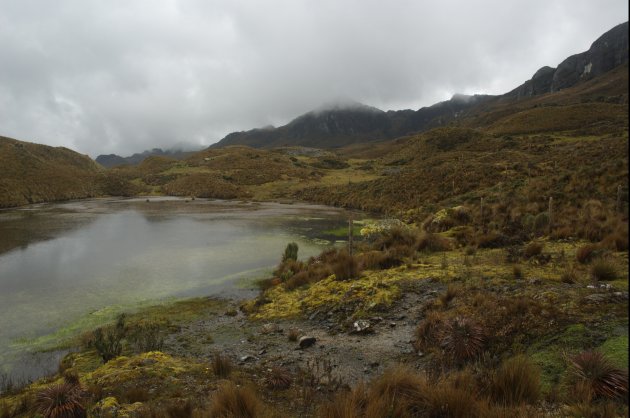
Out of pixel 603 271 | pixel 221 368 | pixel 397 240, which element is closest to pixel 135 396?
pixel 221 368

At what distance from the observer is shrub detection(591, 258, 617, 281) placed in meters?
8.41

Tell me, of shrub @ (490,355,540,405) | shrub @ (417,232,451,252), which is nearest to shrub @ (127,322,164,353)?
shrub @ (490,355,540,405)

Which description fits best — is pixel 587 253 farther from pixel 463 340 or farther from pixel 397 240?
pixel 397 240

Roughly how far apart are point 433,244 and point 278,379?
35.6ft

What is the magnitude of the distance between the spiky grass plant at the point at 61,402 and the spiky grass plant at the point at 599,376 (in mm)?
A: 7139

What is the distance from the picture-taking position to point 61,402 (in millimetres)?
5688

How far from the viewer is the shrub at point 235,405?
15.1 feet

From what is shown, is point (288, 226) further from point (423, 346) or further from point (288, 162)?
point (288, 162)

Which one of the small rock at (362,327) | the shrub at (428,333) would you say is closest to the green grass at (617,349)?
the shrub at (428,333)

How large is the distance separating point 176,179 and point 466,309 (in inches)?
3537

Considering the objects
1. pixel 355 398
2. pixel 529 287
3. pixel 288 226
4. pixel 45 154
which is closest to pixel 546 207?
pixel 529 287

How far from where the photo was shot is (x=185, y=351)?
9.17 metres

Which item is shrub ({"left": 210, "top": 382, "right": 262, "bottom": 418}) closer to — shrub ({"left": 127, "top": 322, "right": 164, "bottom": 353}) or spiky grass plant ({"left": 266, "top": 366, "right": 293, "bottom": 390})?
spiky grass plant ({"left": 266, "top": 366, "right": 293, "bottom": 390})

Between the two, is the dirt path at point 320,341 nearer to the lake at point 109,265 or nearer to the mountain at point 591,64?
the lake at point 109,265
